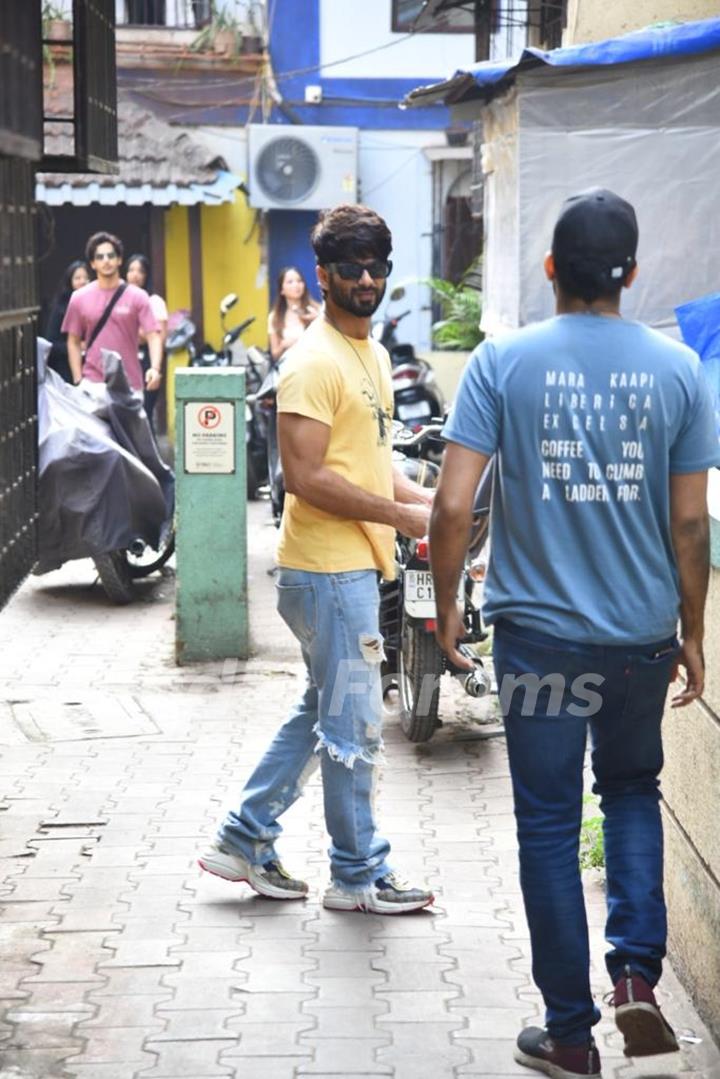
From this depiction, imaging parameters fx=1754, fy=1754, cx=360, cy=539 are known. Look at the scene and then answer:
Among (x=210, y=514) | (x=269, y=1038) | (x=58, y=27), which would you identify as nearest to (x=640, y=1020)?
(x=269, y=1038)

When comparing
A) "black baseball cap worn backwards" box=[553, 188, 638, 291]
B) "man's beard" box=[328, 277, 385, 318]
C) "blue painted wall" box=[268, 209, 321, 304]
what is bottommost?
"man's beard" box=[328, 277, 385, 318]

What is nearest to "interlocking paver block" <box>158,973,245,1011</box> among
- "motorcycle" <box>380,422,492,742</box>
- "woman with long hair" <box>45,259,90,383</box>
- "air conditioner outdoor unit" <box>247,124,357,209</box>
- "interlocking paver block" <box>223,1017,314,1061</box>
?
"interlocking paver block" <box>223,1017,314,1061</box>

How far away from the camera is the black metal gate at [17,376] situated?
5105 millimetres

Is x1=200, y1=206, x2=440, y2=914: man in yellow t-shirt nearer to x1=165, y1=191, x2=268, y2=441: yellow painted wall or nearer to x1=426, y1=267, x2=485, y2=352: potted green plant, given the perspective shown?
x1=426, y1=267, x2=485, y2=352: potted green plant

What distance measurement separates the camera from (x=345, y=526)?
498 cm

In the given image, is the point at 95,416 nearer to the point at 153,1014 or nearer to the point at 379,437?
the point at 379,437

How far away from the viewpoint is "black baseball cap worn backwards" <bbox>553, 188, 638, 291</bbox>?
383cm

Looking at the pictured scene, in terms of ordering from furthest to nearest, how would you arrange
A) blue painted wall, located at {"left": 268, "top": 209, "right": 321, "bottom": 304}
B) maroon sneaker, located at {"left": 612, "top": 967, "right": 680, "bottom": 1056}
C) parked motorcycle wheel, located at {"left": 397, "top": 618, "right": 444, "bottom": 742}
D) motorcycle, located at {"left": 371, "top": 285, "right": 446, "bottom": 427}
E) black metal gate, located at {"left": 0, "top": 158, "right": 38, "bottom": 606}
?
blue painted wall, located at {"left": 268, "top": 209, "right": 321, "bottom": 304}, motorcycle, located at {"left": 371, "top": 285, "right": 446, "bottom": 427}, parked motorcycle wheel, located at {"left": 397, "top": 618, "right": 444, "bottom": 742}, black metal gate, located at {"left": 0, "top": 158, "right": 38, "bottom": 606}, maroon sneaker, located at {"left": 612, "top": 967, "right": 680, "bottom": 1056}

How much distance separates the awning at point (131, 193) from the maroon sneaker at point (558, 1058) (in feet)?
54.8

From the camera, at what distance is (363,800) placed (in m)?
5.13

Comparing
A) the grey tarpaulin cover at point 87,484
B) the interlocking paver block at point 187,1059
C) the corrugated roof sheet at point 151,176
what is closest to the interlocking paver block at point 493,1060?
the interlocking paver block at point 187,1059

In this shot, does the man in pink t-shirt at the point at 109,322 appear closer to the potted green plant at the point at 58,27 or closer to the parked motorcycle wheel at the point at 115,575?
the parked motorcycle wheel at the point at 115,575

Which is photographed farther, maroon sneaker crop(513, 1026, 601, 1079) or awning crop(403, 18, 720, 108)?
awning crop(403, 18, 720, 108)

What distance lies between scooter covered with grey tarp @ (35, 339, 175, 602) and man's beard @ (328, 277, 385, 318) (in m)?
5.13
